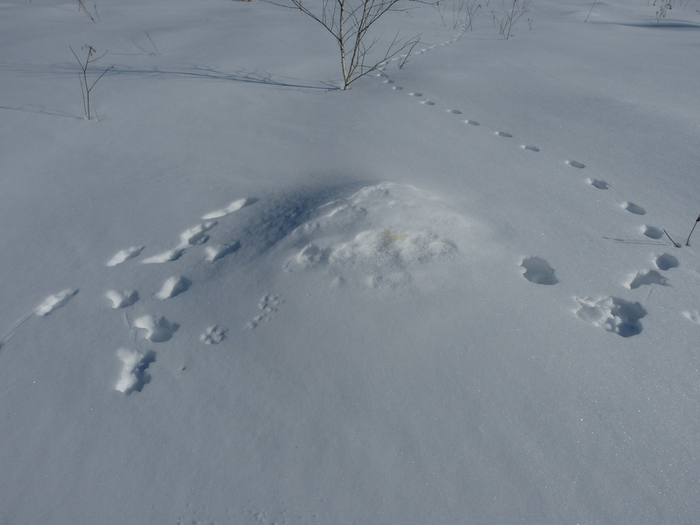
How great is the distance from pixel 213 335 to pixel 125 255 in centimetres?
56

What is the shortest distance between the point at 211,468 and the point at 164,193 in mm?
1228

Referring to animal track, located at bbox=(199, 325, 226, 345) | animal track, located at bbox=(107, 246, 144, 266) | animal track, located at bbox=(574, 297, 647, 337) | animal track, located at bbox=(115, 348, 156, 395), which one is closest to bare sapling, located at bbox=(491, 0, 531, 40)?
animal track, located at bbox=(574, 297, 647, 337)

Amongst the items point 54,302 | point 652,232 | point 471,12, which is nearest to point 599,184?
point 652,232

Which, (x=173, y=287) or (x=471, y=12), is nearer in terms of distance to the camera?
(x=173, y=287)

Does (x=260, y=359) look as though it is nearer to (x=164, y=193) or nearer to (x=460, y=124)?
(x=164, y=193)

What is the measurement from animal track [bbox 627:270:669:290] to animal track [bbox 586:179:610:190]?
541mm

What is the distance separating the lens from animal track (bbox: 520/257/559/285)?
1.36 m

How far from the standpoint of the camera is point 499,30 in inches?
184

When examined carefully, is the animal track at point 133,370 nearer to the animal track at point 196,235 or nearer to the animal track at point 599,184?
the animal track at point 196,235

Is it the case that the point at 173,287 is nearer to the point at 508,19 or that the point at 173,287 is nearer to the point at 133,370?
the point at 133,370

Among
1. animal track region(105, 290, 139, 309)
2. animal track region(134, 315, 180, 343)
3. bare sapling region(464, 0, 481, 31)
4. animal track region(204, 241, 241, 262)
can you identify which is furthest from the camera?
bare sapling region(464, 0, 481, 31)

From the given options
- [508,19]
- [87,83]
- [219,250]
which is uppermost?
[508,19]

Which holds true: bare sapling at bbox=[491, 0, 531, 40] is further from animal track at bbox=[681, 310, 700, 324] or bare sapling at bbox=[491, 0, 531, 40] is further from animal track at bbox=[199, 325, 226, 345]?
animal track at bbox=[199, 325, 226, 345]

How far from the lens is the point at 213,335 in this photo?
1208 mm
